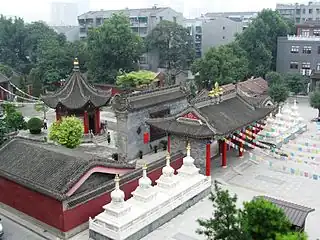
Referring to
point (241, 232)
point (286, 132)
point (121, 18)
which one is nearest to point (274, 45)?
point (121, 18)

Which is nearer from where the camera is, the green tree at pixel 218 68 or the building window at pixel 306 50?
the green tree at pixel 218 68

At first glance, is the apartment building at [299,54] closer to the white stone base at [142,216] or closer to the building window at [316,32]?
the building window at [316,32]

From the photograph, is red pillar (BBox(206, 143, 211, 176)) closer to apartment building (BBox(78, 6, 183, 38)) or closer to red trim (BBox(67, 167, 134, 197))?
→ red trim (BBox(67, 167, 134, 197))

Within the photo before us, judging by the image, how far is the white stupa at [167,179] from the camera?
751 inches

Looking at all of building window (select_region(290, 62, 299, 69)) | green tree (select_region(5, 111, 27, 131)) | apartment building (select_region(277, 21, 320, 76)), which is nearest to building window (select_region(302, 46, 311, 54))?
apartment building (select_region(277, 21, 320, 76))

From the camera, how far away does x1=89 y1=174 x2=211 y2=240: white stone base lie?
53.3ft

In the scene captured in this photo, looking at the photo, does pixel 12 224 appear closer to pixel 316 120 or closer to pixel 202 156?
pixel 202 156

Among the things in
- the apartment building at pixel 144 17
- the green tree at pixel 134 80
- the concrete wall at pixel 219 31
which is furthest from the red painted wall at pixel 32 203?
the concrete wall at pixel 219 31

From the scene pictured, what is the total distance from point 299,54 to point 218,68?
47.0ft

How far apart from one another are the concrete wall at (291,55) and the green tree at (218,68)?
29.5 ft

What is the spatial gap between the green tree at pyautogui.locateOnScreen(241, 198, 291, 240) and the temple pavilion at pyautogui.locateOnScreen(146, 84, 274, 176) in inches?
389

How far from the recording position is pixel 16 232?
17.8m

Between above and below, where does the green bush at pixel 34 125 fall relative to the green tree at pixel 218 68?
below

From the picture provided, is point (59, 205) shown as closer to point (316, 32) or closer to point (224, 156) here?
point (224, 156)
